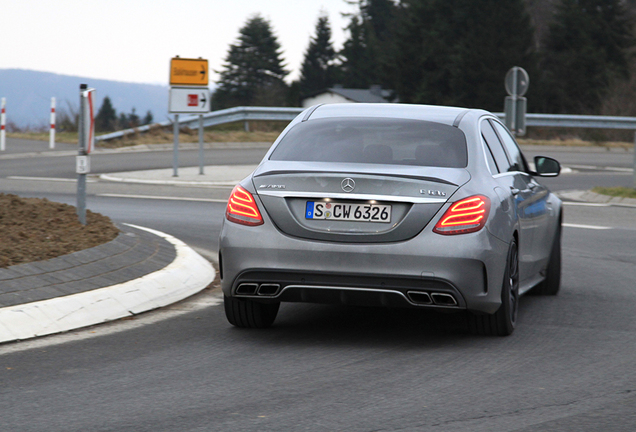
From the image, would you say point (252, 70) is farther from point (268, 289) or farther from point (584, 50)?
point (268, 289)

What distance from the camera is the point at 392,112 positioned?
22.3ft

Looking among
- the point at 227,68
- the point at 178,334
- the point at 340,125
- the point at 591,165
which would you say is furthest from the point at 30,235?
the point at 227,68

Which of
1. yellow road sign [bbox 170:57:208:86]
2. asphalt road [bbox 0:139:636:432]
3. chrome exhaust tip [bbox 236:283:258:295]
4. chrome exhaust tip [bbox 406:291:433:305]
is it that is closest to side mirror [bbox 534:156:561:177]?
asphalt road [bbox 0:139:636:432]

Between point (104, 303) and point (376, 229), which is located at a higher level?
point (376, 229)

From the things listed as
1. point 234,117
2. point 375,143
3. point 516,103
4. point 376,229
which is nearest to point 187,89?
point 516,103

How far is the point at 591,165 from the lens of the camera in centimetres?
2716

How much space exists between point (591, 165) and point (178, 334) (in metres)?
22.6

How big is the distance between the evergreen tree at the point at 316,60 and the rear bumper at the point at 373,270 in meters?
111

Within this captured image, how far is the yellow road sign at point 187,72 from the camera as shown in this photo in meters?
21.2

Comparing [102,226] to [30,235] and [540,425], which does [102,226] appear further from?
[540,425]

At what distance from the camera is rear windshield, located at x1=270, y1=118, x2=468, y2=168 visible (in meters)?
6.24

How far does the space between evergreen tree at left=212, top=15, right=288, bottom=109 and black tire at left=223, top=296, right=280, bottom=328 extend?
9389 cm

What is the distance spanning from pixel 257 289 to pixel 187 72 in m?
15.9

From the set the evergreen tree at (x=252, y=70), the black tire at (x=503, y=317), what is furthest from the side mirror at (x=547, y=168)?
the evergreen tree at (x=252, y=70)
